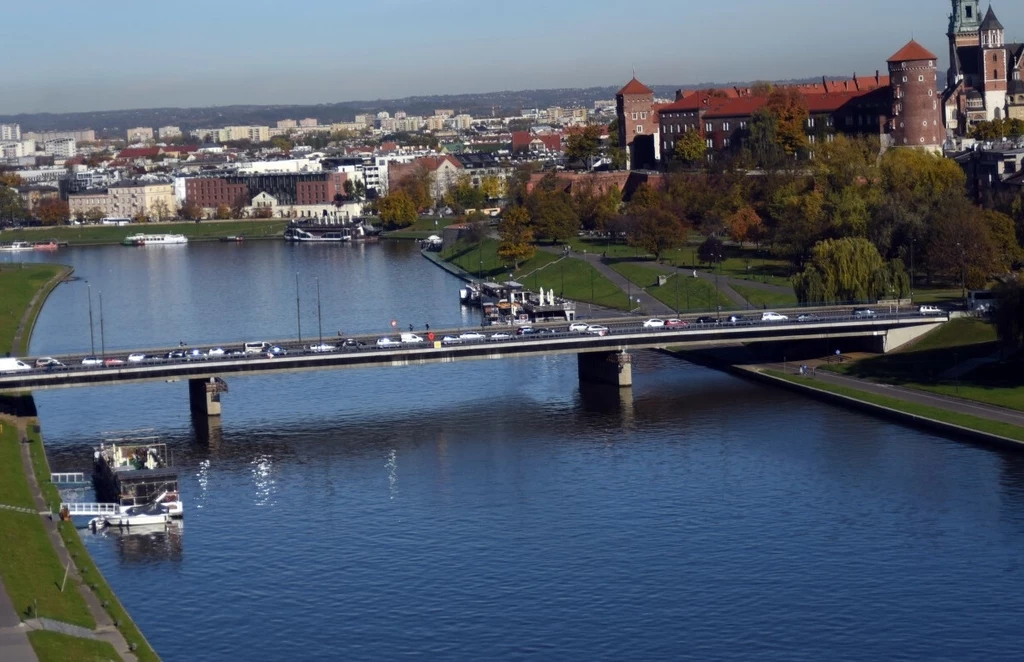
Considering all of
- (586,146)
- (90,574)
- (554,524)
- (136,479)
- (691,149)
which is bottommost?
(554,524)

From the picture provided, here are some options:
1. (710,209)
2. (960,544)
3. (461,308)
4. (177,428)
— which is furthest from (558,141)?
(960,544)

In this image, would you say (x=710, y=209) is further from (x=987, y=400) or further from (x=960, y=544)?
(x=960, y=544)

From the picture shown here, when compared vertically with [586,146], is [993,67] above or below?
above

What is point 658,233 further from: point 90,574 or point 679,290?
point 90,574

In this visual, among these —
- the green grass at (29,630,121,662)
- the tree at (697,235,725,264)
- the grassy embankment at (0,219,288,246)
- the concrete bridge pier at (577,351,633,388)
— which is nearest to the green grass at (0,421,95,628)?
the green grass at (29,630,121,662)

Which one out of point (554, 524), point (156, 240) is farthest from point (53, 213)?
point (554, 524)

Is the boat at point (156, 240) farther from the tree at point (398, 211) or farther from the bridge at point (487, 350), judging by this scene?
the bridge at point (487, 350)

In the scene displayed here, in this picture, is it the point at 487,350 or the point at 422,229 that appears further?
the point at 422,229
